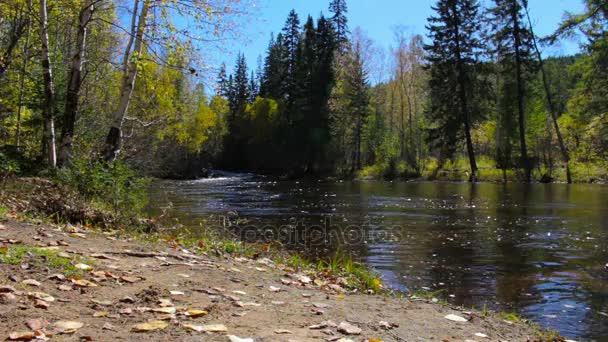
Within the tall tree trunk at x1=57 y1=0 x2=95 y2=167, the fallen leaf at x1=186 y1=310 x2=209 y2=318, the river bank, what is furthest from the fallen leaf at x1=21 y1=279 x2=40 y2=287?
the tall tree trunk at x1=57 y1=0 x2=95 y2=167

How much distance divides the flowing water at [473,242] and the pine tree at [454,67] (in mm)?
18145

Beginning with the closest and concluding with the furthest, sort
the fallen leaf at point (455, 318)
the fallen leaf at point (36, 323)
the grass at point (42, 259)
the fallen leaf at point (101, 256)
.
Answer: the fallen leaf at point (36, 323), the grass at point (42, 259), the fallen leaf at point (455, 318), the fallen leaf at point (101, 256)

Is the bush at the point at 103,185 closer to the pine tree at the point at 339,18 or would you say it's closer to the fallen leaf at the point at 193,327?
the fallen leaf at the point at 193,327

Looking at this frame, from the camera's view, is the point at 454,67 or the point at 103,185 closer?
the point at 103,185

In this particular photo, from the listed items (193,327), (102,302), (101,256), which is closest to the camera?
(193,327)

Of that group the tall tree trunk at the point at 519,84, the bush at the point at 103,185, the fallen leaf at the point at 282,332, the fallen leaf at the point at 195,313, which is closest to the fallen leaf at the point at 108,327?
the fallen leaf at the point at 195,313

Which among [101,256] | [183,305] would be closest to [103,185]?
[101,256]

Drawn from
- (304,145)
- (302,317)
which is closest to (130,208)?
(302,317)

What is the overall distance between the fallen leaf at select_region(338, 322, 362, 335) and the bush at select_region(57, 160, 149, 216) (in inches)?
239

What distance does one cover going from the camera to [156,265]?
5.27m

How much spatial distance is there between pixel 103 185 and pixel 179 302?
5.67 m

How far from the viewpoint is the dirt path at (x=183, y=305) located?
3.33 m

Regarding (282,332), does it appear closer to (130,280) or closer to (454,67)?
(130,280)

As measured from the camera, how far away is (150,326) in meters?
3.32
